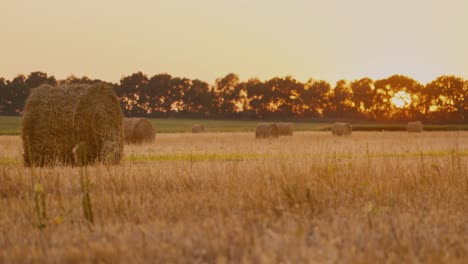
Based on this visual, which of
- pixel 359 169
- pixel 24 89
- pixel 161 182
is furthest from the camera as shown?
pixel 24 89

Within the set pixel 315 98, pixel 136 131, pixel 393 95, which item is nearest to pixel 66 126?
pixel 136 131

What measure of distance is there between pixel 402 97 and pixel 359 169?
9237cm

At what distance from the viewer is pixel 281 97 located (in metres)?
97.1

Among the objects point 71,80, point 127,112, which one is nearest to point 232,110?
point 127,112

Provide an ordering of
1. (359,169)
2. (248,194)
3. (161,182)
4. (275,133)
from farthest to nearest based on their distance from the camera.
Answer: (275,133), (359,169), (161,182), (248,194)

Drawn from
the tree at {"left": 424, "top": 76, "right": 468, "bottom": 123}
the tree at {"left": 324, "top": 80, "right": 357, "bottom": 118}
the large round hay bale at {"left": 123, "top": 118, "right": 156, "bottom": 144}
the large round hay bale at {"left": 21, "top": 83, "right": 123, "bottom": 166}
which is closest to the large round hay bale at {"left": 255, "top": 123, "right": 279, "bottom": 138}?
the large round hay bale at {"left": 123, "top": 118, "right": 156, "bottom": 144}

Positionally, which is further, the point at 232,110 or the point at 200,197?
the point at 232,110

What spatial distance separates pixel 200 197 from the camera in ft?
18.9

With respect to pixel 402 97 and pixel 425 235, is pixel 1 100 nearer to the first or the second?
pixel 402 97

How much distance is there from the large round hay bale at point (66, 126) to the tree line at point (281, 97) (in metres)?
73.0

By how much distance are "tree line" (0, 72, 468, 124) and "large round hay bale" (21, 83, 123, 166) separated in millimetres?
72980

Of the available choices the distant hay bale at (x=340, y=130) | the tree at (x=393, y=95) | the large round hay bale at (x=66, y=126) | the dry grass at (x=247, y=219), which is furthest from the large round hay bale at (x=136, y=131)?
the tree at (x=393, y=95)

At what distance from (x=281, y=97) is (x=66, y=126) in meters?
84.4

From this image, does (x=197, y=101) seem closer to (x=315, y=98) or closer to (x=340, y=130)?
(x=315, y=98)
